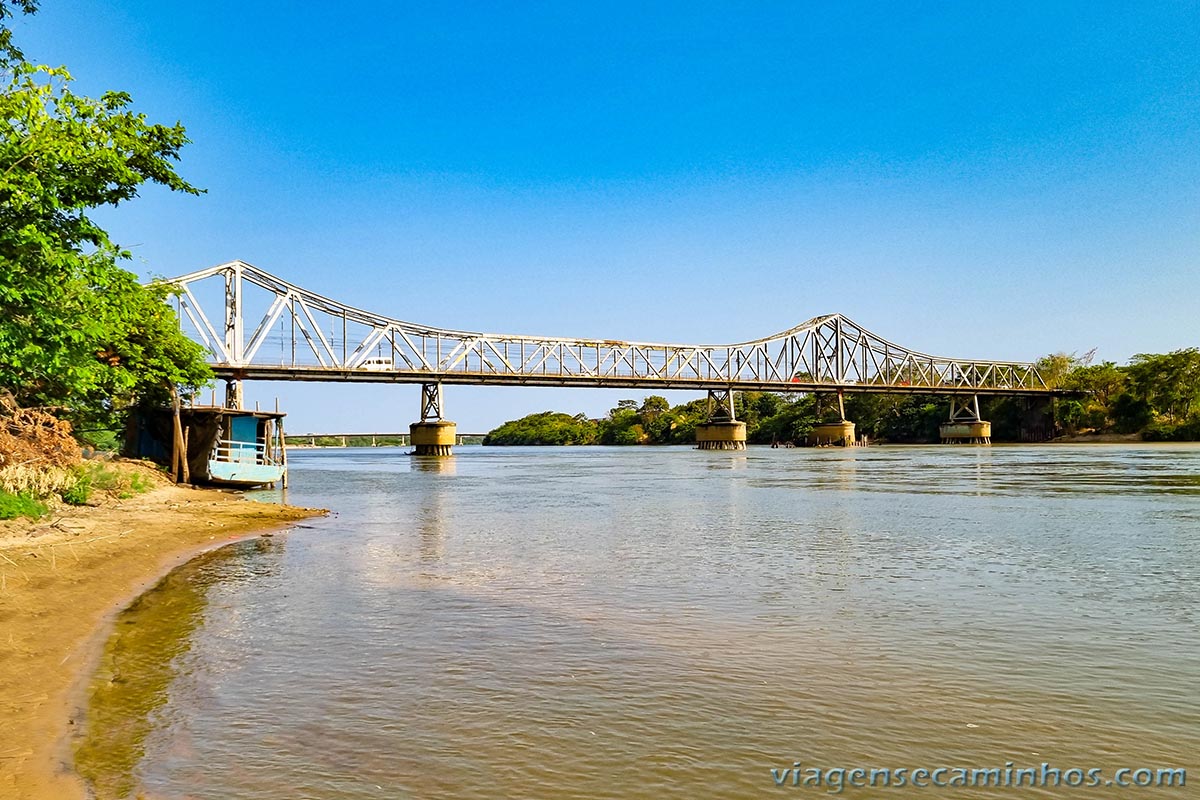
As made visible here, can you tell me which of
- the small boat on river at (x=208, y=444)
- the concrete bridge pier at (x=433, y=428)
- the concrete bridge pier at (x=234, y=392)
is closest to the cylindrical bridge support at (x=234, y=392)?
the concrete bridge pier at (x=234, y=392)

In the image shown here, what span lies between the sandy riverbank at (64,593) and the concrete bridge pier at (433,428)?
81330mm

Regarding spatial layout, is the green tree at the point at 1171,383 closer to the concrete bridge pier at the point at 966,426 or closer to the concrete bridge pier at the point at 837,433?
the concrete bridge pier at the point at 966,426

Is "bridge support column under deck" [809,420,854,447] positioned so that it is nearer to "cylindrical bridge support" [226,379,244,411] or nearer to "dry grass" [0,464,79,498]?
"cylindrical bridge support" [226,379,244,411]

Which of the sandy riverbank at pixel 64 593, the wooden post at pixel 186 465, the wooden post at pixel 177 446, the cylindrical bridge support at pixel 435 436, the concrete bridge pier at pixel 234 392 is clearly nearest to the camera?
the sandy riverbank at pixel 64 593

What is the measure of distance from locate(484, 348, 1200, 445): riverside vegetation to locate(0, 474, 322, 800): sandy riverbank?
110804mm

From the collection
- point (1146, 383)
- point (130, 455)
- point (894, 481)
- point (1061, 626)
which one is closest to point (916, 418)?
point (1146, 383)

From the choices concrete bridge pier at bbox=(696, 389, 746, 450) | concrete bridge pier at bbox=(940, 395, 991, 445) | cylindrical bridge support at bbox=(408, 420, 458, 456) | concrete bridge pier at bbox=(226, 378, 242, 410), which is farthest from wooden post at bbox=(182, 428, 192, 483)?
concrete bridge pier at bbox=(940, 395, 991, 445)

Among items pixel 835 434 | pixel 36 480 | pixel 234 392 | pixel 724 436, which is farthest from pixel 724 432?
pixel 36 480

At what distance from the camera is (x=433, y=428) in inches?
4119

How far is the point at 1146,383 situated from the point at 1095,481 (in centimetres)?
8024

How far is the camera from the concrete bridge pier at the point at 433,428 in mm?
103438

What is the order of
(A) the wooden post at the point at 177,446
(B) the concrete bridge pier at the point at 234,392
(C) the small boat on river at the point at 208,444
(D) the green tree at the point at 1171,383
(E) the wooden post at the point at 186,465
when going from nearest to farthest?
(A) the wooden post at the point at 177,446 → (E) the wooden post at the point at 186,465 → (C) the small boat on river at the point at 208,444 → (B) the concrete bridge pier at the point at 234,392 → (D) the green tree at the point at 1171,383

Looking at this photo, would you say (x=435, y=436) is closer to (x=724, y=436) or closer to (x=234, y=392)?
(x=234, y=392)

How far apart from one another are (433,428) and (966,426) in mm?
89727
